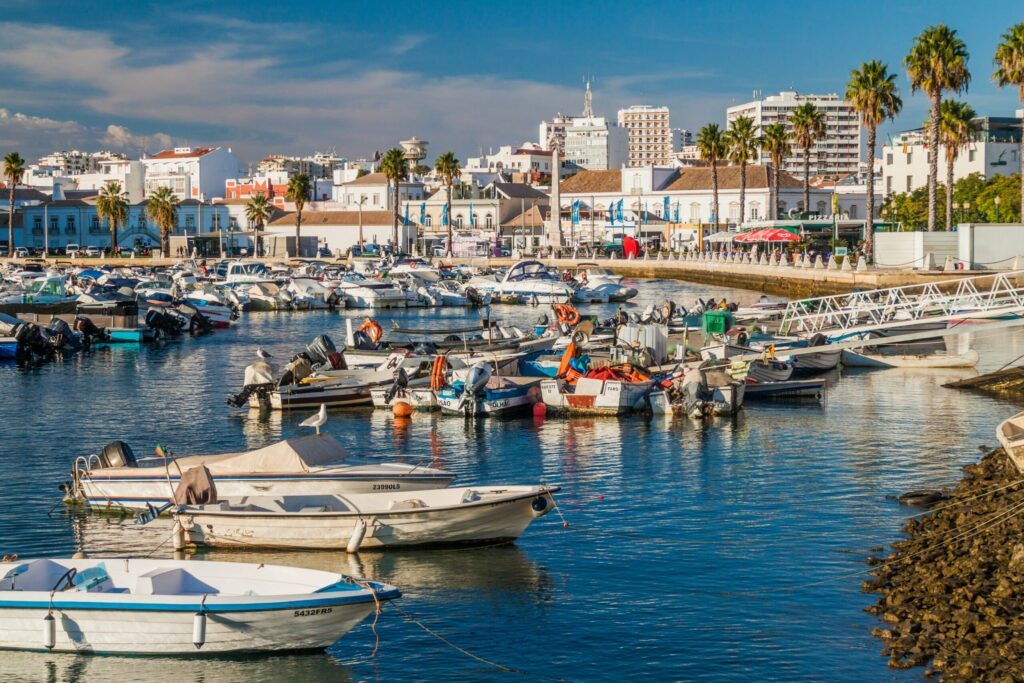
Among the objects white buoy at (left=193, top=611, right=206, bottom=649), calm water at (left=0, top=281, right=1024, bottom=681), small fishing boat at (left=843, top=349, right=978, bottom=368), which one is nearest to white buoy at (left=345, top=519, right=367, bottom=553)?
calm water at (left=0, top=281, right=1024, bottom=681)

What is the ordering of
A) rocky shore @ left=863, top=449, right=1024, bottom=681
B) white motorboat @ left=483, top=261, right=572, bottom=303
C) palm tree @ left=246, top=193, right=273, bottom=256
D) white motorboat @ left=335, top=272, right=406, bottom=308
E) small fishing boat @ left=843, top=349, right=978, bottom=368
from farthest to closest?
1. palm tree @ left=246, top=193, right=273, bottom=256
2. white motorboat @ left=483, top=261, right=572, bottom=303
3. white motorboat @ left=335, top=272, right=406, bottom=308
4. small fishing boat @ left=843, top=349, right=978, bottom=368
5. rocky shore @ left=863, top=449, right=1024, bottom=681

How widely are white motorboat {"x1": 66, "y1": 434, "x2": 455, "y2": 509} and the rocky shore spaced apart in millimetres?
9093

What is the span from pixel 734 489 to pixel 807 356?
60.6 feet

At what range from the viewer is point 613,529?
2450cm

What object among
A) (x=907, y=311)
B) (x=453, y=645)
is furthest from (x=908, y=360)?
(x=453, y=645)

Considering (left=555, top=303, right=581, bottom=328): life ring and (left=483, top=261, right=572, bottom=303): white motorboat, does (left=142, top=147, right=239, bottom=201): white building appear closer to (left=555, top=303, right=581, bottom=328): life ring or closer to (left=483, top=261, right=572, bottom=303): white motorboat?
(left=483, top=261, right=572, bottom=303): white motorboat

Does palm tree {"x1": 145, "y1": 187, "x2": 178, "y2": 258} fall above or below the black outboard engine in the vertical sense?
above

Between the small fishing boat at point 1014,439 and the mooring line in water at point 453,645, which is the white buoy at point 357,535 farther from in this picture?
Result: the small fishing boat at point 1014,439

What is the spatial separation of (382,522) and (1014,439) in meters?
12.5

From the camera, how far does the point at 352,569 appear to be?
2155cm

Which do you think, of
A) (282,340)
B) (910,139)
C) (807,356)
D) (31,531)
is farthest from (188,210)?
(31,531)

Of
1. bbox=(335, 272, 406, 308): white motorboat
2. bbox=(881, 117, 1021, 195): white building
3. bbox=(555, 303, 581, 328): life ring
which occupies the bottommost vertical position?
bbox=(555, 303, 581, 328): life ring

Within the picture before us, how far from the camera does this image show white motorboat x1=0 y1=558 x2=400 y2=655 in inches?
655

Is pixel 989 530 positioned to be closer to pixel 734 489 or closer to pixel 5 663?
pixel 734 489
